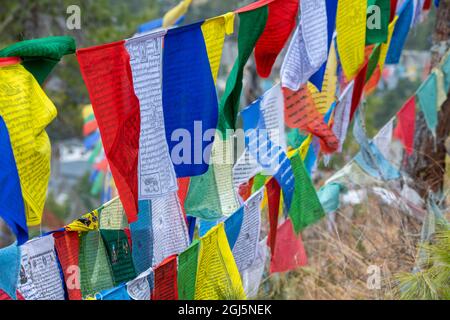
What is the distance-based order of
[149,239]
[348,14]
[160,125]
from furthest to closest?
[348,14] → [149,239] → [160,125]

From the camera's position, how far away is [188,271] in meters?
4.17

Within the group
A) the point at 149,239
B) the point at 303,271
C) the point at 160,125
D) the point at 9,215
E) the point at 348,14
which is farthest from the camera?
the point at 303,271

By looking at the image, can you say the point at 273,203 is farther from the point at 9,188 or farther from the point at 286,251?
the point at 9,188

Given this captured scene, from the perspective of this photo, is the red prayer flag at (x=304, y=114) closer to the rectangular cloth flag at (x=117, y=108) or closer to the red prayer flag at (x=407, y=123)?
the rectangular cloth flag at (x=117, y=108)

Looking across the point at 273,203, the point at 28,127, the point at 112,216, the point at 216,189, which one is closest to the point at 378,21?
the point at 273,203

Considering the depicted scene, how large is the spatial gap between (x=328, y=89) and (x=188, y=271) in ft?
5.73

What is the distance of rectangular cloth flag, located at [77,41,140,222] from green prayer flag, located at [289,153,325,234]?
148 centimetres

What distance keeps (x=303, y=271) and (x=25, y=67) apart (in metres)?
3.68

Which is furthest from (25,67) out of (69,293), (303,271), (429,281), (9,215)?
(303,271)

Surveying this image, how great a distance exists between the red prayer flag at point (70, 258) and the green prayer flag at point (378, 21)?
232 centimetres

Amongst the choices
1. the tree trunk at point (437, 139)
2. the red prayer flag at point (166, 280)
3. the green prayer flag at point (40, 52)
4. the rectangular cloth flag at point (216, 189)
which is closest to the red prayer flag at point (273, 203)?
the rectangular cloth flag at point (216, 189)

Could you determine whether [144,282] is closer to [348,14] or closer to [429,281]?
[429,281]

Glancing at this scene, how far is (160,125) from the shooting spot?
378cm

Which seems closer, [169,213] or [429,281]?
[429,281]
